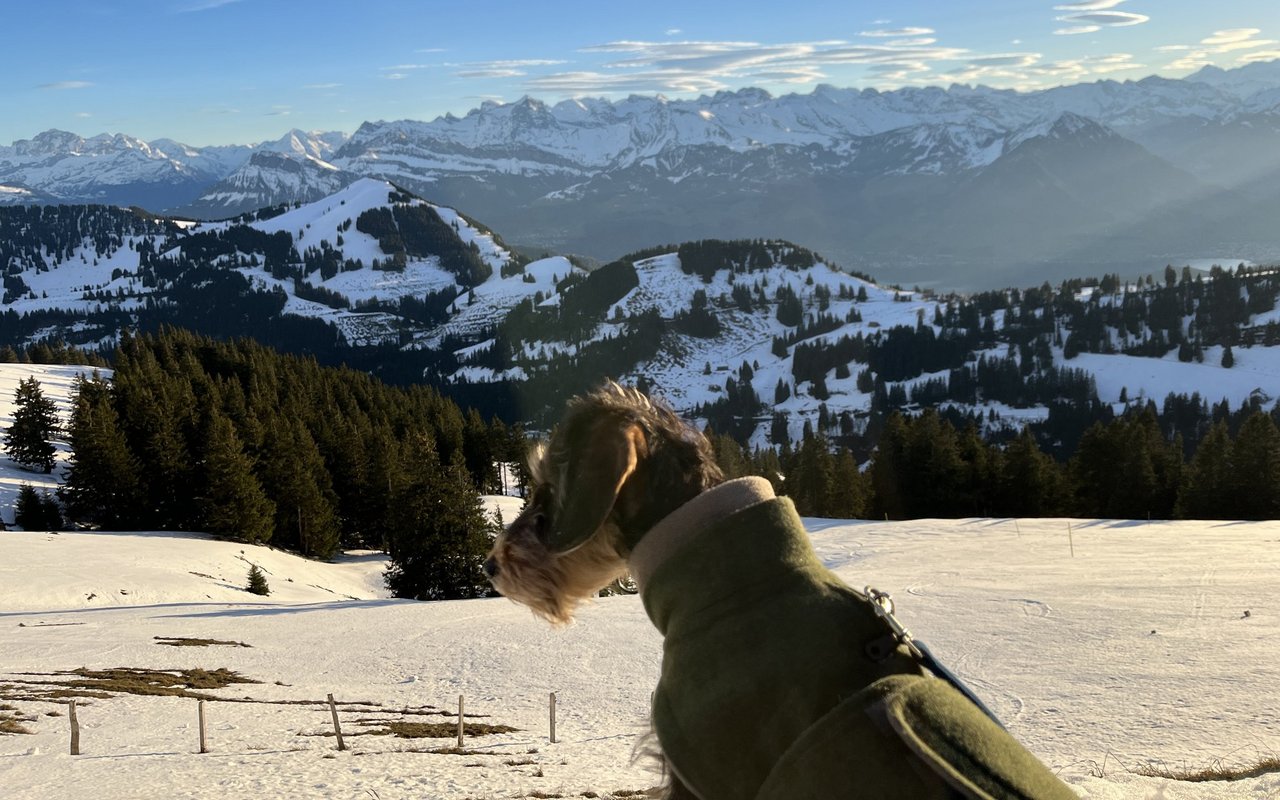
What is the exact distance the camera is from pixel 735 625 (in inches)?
73.1

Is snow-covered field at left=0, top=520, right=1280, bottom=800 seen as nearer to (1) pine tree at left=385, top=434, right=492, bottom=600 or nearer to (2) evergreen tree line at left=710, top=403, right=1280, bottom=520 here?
(1) pine tree at left=385, top=434, right=492, bottom=600

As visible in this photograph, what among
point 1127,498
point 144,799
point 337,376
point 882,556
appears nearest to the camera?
point 144,799

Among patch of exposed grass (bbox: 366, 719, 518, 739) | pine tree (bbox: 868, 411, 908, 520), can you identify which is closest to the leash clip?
patch of exposed grass (bbox: 366, 719, 518, 739)

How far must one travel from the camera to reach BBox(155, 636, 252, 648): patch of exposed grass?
25.9 metres

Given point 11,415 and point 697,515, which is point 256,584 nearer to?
point 697,515

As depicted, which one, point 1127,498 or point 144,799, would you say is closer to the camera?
point 144,799

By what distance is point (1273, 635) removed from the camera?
19.6 metres

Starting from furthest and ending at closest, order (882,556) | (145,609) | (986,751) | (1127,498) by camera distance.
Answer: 1. (1127,498)
2. (882,556)
3. (145,609)
4. (986,751)

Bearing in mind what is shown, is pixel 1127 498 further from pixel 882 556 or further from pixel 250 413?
pixel 250 413

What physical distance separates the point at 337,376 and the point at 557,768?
88563 millimetres

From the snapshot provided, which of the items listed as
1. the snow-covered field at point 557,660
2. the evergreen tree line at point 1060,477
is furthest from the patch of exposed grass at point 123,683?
the evergreen tree line at point 1060,477

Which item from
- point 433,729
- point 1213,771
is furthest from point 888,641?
point 433,729

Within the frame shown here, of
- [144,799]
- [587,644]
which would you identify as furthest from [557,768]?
[587,644]

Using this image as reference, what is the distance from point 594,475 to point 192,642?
29030 millimetres
